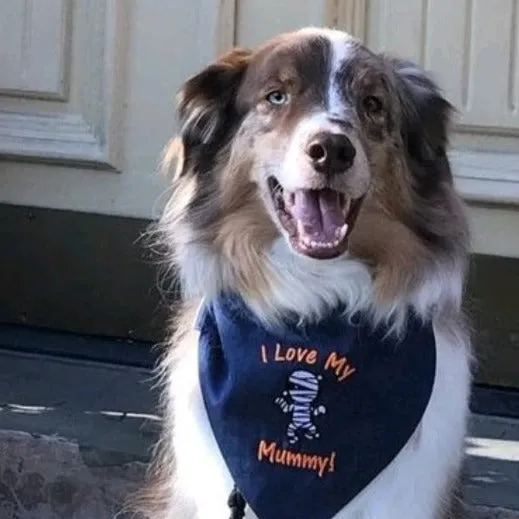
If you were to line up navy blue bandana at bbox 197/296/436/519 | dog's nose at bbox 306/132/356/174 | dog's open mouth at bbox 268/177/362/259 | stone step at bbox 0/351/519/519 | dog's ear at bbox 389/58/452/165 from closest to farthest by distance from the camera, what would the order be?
dog's nose at bbox 306/132/356/174, dog's open mouth at bbox 268/177/362/259, navy blue bandana at bbox 197/296/436/519, dog's ear at bbox 389/58/452/165, stone step at bbox 0/351/519/519

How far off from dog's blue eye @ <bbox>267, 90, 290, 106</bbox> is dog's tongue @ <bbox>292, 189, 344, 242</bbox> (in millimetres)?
256

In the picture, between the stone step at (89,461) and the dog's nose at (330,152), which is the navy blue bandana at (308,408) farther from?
the stone step at (89,461)

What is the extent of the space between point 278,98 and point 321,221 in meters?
0.34

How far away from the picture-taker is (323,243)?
342 cm

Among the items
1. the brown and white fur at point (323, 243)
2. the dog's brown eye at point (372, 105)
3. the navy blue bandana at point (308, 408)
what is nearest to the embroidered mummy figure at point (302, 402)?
the navy blue bandana at point (308, 408)

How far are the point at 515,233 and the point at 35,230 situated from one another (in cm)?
168

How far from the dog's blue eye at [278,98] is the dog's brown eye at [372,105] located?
18 cm

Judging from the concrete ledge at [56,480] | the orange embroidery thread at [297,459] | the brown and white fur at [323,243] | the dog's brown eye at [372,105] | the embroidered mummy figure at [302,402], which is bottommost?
the concrete ledge at [56,480]

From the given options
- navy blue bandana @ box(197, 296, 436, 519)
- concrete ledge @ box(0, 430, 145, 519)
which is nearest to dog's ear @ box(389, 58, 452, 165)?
navy blue bandana @ box(197, 296, 436, 519)

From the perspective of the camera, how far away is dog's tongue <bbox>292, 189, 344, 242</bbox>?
11.3ft

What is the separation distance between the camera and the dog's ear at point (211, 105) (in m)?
3.72

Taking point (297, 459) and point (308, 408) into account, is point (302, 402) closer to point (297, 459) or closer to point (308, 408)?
point (308, 408)

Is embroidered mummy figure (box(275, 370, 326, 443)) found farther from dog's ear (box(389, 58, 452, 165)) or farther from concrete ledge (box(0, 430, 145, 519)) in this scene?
concrete ledge (box(0, 430, 145, 519))

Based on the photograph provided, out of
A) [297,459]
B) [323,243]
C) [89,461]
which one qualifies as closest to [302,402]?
[297,459]
